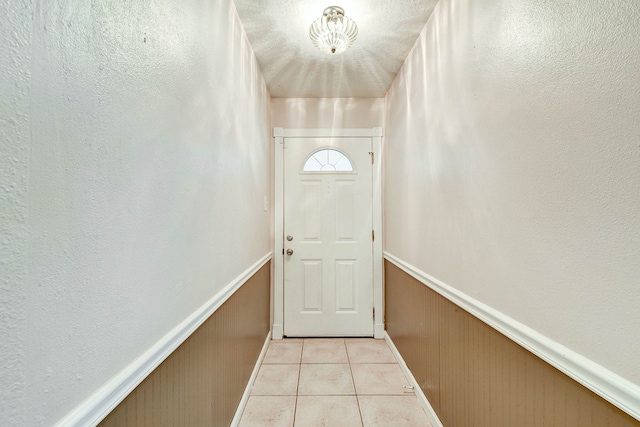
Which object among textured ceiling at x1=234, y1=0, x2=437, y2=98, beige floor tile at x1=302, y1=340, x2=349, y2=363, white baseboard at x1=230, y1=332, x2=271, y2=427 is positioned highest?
textured ceiling at x1=234, y1=0, x2=437, y2=98

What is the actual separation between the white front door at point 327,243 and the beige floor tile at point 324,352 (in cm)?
13

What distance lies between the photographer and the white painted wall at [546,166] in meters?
0.63

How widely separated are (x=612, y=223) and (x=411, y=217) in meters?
1.33

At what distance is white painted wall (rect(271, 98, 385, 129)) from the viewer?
270 cm

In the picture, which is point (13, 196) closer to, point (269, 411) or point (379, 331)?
point (269, 411)

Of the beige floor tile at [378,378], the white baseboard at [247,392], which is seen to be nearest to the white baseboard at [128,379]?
the white baseboard at [247,392]

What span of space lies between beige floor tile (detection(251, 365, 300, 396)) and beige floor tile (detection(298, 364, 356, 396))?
0.05 meters

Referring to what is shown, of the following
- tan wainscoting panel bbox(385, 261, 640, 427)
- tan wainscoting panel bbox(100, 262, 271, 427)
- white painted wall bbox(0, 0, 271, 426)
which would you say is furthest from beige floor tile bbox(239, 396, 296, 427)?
white painted wall bbox(0, 0, 271, 426)

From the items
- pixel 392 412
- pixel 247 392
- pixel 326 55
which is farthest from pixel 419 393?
pixel 326 55

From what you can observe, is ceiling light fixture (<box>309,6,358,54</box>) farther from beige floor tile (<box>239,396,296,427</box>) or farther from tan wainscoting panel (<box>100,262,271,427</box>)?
beige floor tile (<box>239,396,296,427</box>)

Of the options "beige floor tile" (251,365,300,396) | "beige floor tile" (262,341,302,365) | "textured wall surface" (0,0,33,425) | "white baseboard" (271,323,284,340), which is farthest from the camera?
"white baseboard" (271,323,284,340)

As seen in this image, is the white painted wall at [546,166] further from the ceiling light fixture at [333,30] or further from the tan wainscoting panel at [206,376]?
the tan wainscoting panel at [206,376]

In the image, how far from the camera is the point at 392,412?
5.54ft

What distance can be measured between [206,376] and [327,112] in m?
2.27
